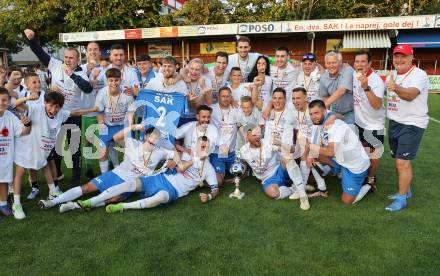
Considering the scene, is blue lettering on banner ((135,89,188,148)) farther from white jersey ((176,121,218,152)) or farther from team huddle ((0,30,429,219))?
white jersey ((176,121,218,152))

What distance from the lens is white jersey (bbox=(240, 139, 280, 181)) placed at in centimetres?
506

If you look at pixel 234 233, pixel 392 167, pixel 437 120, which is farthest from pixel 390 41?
pixel 234 233

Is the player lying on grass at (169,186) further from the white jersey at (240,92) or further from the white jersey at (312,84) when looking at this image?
the white jersey at (312,84)

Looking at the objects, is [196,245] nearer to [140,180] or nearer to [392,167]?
[140,180]

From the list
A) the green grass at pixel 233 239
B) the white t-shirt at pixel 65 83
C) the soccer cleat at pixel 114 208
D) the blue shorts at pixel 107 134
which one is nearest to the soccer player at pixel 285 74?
the green grass at pixel 233 239

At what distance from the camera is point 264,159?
16.7 ft

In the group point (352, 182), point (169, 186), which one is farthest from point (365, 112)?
point (169, 186)

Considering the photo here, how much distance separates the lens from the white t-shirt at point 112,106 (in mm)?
5148

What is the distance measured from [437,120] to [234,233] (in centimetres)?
960

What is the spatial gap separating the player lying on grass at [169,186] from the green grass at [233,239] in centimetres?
12

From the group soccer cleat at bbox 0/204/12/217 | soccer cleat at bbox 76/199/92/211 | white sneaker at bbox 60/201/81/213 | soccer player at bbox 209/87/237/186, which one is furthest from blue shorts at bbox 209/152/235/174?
soccer cleat at bbox 0/204/12/217

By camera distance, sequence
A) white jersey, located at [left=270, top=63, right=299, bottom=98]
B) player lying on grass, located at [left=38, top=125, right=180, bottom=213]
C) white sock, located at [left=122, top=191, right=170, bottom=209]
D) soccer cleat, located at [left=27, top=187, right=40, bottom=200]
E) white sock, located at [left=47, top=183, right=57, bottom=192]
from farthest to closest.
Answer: white jersey, located at [left=270, top=63, right=299, bottom=98], soccer cleat, located at [left=27, top=187, right=40, bottom=200], white sock, located at [left=47, top=183, right=57, bottom=192], player lying on grass, located at [left=38, top=125, right=180, bottom=213], white sock, located at [left=122, top=191, right=170, bottom=209]

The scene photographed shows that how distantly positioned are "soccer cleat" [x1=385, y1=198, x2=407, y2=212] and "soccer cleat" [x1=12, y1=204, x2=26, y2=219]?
4453mm

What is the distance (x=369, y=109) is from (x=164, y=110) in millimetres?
2931
